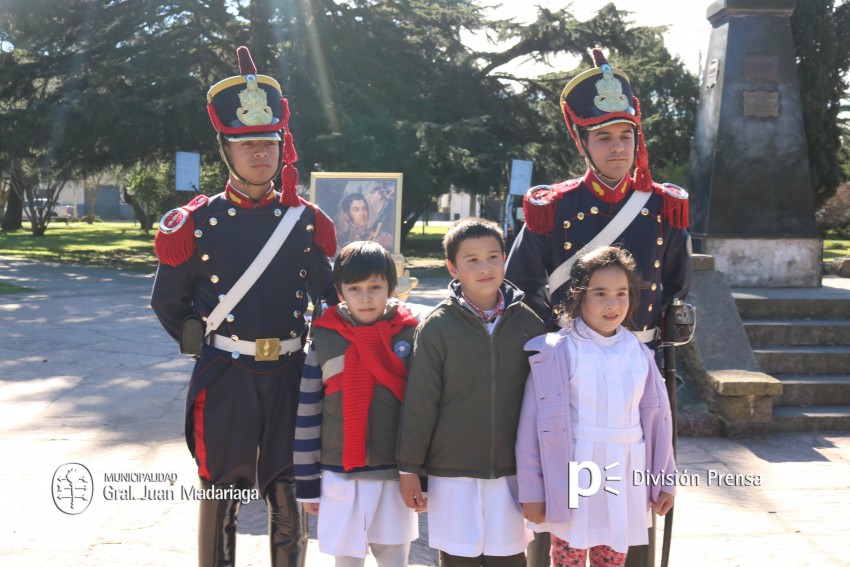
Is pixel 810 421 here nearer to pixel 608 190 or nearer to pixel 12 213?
pixel 608 190

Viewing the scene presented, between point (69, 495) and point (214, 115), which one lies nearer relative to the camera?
point (214, 115)

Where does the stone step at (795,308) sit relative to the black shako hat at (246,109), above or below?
below

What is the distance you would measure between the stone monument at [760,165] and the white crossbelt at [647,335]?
16.4ft

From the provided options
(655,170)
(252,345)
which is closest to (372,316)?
(252,345)

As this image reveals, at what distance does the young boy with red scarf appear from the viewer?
2777mm

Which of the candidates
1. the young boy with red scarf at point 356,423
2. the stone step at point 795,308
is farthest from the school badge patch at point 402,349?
the stone step at point 795,308

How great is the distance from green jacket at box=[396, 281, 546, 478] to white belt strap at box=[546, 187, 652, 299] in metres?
0.57

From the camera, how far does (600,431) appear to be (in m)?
2.70

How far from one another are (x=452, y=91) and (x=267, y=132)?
20.6 meters

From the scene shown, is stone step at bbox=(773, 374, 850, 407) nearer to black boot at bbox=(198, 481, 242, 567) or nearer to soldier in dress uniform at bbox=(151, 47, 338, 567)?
soldier in dress uniform at bbox=(151, 47, 338, 567)

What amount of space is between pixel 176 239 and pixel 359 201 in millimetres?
2762

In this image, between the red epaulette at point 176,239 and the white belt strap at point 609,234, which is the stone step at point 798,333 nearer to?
the white belt strap at point 609,234

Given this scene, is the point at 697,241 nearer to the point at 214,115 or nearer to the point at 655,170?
the point at 214,115

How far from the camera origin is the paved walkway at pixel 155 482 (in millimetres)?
3725
